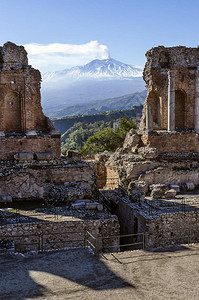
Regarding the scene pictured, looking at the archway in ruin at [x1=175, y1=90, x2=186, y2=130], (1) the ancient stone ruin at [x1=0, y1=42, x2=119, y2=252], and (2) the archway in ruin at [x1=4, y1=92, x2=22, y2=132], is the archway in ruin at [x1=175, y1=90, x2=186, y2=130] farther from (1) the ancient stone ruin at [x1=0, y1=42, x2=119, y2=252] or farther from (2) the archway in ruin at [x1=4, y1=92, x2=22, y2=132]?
(2) the archway in ruin at [x1=4, y1=92, x2=22, y2=132]

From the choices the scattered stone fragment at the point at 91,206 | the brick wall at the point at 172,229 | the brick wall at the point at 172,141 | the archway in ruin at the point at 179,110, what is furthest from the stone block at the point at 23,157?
the archway in ruin at the point at 179,110

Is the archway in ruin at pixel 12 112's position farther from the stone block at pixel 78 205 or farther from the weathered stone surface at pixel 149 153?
the weathered stone surface at pixel 149 153

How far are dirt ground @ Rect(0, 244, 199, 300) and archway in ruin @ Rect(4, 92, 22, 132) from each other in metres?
9.39

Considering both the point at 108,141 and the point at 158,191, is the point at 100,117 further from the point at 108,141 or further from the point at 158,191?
the point at 158,191

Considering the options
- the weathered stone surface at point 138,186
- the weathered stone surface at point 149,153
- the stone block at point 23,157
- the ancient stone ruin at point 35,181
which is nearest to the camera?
the ancient stone ruin at point 35,181

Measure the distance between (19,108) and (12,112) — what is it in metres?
0.47

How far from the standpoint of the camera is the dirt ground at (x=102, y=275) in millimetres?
7781

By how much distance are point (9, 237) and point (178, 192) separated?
32.6 ft

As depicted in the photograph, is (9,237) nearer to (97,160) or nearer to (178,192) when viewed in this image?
(178,192)

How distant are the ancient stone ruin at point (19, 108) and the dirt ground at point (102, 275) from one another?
7757 millimetres

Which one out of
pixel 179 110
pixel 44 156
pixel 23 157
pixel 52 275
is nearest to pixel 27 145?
pixel 23 157

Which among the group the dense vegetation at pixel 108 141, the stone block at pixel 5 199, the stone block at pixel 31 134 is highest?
the stone block at pixel 31 134

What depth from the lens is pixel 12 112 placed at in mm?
18031

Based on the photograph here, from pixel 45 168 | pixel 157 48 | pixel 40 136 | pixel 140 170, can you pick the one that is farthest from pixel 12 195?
pixel 157 48
